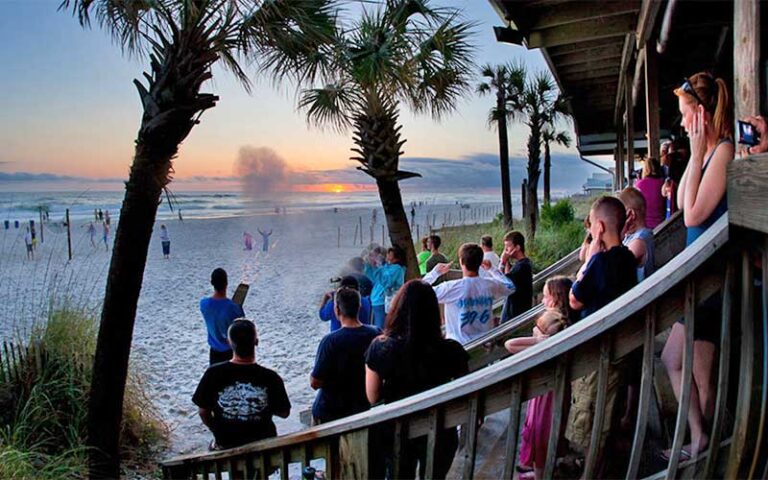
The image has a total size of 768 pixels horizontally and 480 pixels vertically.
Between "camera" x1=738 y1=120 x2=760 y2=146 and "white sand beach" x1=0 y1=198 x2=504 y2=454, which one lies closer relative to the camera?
"camera" x1=738 y1=120 x2=760 y2=146

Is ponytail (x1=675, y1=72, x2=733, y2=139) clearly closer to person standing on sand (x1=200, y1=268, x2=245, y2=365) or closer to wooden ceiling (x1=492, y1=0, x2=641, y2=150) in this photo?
wooden ceiling (x1=492, y1=0, x2=641, y2=150)

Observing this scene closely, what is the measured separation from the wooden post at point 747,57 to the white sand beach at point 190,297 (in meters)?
5.10

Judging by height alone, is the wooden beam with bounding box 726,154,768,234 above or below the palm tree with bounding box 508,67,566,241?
below

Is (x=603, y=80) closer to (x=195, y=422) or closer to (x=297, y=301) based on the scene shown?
(x=195, y=422)

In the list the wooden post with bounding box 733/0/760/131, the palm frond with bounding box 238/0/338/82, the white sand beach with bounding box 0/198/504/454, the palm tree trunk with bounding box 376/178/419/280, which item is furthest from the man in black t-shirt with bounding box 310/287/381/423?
the palm tree trunk with bounding box 376/178/419/280

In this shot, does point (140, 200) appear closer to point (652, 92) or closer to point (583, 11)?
point (583, 11)

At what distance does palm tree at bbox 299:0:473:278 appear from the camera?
337 inches

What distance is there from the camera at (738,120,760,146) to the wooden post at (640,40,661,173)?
4266 millimetres

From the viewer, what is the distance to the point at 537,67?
20.5m

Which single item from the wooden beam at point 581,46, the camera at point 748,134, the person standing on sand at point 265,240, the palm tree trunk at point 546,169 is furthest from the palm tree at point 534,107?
the person standing on sand at point 265,240

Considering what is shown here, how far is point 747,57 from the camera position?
169 cm

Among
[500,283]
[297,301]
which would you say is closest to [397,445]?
[500,283]

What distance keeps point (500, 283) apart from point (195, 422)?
15.1ft

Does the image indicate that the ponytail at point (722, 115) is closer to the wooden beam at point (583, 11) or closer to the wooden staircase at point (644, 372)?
the wooden staircase at point (644, 372)
